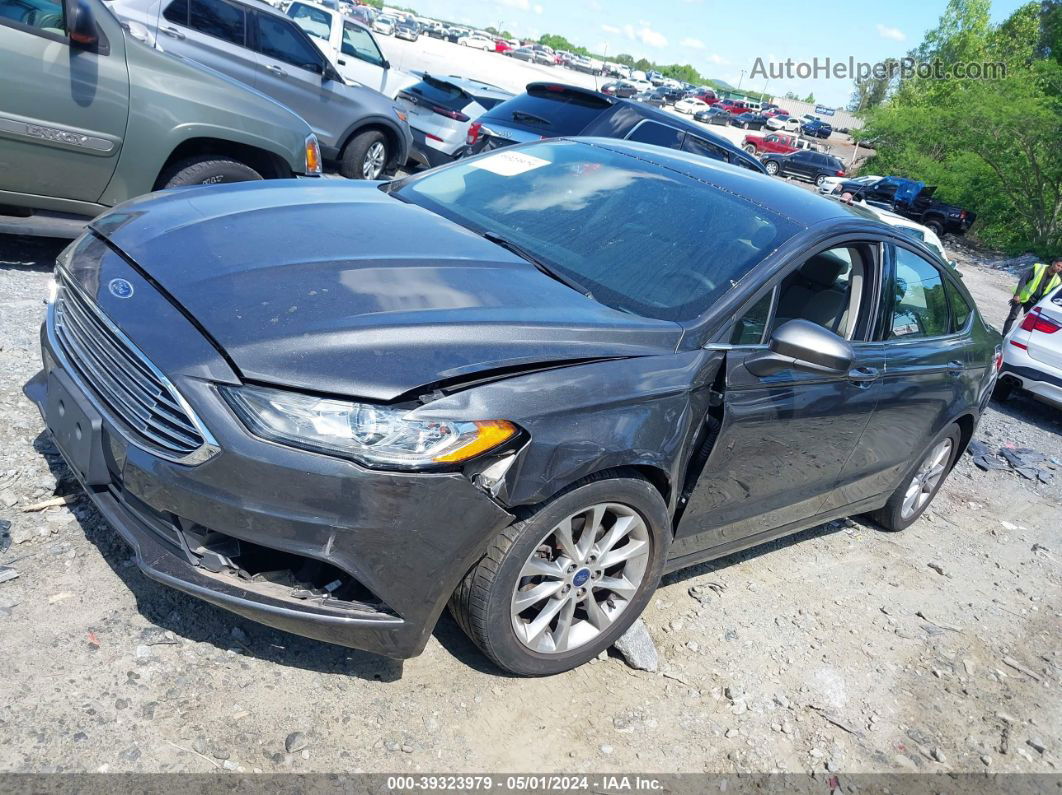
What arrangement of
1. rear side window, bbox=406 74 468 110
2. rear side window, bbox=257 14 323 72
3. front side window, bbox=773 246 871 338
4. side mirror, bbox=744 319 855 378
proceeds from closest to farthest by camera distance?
side mirror, bbox=744 319 855 378 → front side window, bbox=773 246 871 338 → rear side window, bbox=257 14 323 72 → rear side window, bbox=406 74 468 110

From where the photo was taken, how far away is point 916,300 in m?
4.33

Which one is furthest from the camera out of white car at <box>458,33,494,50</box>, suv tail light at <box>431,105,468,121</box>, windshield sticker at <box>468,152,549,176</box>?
white car at <box>458,33,494,50</box>

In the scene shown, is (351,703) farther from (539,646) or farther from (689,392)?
(689,392)

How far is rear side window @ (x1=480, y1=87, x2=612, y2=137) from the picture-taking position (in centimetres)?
922

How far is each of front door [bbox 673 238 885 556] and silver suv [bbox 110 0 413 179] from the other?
785 centimetres

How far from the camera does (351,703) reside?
2832 mm

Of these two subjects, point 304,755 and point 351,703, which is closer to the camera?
point 304,755

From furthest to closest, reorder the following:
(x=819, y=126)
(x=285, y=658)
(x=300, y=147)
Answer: (x=819, y=126)
(x=300, y=147)
(x=285, y=658)

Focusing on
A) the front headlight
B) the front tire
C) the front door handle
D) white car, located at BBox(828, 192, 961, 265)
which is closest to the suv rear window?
white car, located at BBox(828, 192, 961, 265)

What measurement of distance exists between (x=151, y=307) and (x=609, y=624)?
1851mm

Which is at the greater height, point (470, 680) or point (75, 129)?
point (75, 129)

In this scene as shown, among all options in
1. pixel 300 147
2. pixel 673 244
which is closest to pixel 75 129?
pixel 300 147

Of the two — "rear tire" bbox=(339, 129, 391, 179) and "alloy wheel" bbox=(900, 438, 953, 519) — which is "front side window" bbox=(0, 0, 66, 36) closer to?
"alloy wheel" bbox=(900, 438, 953, 519)

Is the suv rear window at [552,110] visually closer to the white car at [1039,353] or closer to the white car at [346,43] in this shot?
the white car at [346,43]
